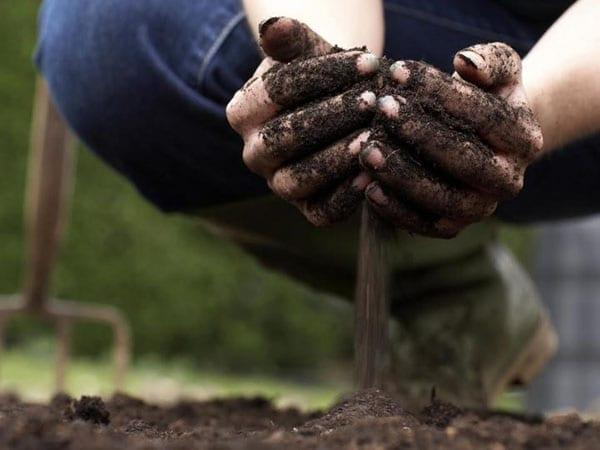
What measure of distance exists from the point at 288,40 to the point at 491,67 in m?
0.28

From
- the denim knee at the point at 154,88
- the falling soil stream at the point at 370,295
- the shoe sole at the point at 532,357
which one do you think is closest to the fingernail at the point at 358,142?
the falling soil stream at the point at 370,295

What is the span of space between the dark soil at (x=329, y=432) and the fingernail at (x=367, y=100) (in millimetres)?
409

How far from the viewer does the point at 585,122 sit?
155 cm

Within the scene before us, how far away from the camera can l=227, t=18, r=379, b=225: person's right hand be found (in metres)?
1.37

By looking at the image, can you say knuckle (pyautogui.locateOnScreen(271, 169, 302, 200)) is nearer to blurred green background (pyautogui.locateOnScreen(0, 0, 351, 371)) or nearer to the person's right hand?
the person's right hand

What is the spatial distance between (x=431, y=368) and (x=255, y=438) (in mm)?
1505

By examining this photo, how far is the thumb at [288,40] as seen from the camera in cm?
136

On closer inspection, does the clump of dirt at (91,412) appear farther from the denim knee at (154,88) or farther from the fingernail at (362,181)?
the denim knee at (154,88)

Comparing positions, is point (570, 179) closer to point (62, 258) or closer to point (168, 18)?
point (168, 18)

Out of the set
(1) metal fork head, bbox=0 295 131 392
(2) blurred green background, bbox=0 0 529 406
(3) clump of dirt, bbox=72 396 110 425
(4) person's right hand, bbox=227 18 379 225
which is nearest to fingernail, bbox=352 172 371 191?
(4) person's right hand, bbox=227 18 379 225

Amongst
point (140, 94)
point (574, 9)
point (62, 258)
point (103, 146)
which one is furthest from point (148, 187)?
point (62, 258)

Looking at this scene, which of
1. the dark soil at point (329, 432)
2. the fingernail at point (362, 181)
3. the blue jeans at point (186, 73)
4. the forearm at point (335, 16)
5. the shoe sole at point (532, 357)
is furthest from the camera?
the shoe sole at point (532, 357)

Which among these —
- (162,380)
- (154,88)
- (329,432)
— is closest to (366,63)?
(329,432)

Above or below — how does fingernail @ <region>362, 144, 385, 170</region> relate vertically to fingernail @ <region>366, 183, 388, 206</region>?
above
